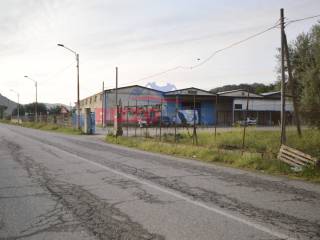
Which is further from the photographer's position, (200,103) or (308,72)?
(200,103)

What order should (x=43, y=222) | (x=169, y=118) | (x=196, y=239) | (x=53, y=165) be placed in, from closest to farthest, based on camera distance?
(x=196, y=239), (x=43, y=222), (x=53, y=165), (x=169, y=118)

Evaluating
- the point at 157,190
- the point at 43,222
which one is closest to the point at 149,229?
the point at 43,222

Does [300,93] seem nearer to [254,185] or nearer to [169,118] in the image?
[254,185]

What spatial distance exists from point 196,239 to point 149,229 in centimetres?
81

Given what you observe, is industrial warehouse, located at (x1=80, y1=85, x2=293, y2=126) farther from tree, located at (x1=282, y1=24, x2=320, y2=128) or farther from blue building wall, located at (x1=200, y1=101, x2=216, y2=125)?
tree, located at (x1=282, y1=24, x2=320, y2=128)

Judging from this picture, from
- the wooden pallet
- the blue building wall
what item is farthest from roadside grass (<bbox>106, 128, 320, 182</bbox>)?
the blue building wall

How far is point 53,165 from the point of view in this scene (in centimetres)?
1484

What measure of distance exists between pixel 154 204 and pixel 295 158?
6995 millimetres

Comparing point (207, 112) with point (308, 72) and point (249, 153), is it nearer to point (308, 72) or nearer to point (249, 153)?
point (308, 72)

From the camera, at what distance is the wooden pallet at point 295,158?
13.2 meters

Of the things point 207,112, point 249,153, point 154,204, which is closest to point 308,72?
point 249,153

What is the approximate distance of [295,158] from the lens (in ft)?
45.5

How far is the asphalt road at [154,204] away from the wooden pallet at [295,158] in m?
1.65

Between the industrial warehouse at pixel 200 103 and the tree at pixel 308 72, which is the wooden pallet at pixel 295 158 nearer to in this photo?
the tree at pixel 308 72
